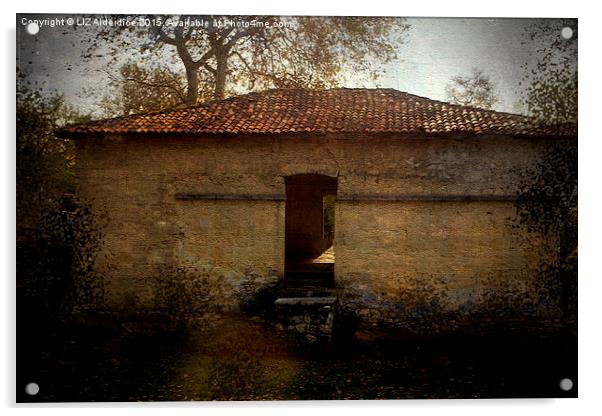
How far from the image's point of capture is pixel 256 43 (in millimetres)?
5539

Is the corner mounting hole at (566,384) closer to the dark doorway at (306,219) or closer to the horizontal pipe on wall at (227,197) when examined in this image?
the horizontal pipe on wall at (227,197)

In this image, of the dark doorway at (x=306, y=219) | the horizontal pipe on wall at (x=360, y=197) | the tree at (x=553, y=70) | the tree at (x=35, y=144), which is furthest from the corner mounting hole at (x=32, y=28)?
the dark doorway at (x=306, y=219)

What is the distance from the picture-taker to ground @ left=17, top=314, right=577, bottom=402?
557 centimetres

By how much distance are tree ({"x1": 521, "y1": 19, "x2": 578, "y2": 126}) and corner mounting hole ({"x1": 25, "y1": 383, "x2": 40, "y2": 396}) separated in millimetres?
5793

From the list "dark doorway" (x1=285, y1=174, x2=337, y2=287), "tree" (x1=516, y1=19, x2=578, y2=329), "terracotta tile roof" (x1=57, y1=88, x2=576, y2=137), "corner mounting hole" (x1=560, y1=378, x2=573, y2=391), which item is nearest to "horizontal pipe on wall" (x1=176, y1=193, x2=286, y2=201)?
"terracotta tile roof" (x1=57, y1=88, x2=576, y2=137)

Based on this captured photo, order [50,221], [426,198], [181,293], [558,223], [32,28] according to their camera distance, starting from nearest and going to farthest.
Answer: [32,28], [50,221], [558,223], [181,293], [426,198]

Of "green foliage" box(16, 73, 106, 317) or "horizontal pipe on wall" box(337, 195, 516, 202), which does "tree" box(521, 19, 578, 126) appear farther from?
"green foliage" box(16, 73, 106, 317)

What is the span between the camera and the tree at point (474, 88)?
5574mm

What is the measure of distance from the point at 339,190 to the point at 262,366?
85.0 inches

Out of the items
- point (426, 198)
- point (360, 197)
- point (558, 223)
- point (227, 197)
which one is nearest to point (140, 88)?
point (227, 197)

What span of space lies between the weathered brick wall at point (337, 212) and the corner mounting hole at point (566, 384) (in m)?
1.08

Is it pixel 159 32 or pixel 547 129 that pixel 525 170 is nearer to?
pixel 547 129

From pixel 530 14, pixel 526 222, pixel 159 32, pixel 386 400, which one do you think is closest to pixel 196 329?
pixel 386 400

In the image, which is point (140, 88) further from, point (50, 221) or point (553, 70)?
point (553, 70)
